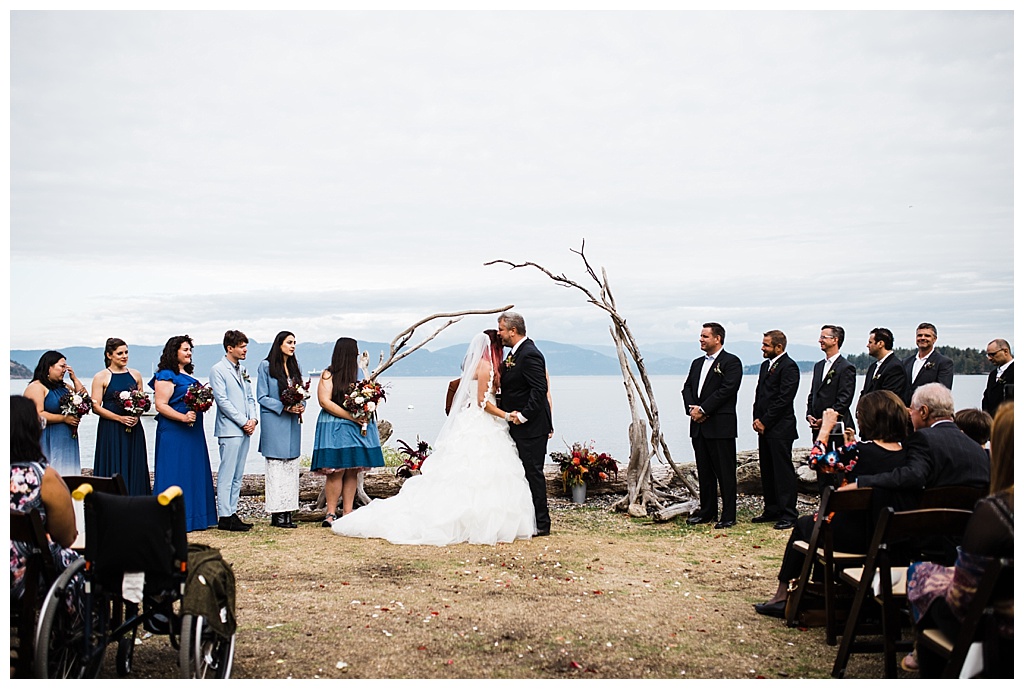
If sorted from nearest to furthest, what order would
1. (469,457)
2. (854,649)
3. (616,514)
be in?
1. (854,649)
2. (469,457)
3. (616,514)

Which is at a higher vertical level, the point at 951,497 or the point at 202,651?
the point at 951,497

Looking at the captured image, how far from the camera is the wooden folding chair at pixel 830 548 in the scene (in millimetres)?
4855

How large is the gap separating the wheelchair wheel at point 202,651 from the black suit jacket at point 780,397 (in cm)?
588

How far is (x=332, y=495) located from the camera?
8828 mm

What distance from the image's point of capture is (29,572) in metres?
3.84

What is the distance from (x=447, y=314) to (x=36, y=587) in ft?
19.9

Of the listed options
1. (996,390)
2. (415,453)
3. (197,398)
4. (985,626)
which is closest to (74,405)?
(197,398)

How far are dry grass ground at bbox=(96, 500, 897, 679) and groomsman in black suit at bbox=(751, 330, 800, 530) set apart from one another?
47cm

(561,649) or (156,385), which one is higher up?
(156,385)

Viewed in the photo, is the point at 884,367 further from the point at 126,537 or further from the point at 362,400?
the point at 126,537

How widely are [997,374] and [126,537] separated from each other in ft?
27.0

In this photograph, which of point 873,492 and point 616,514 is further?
point 616,514
